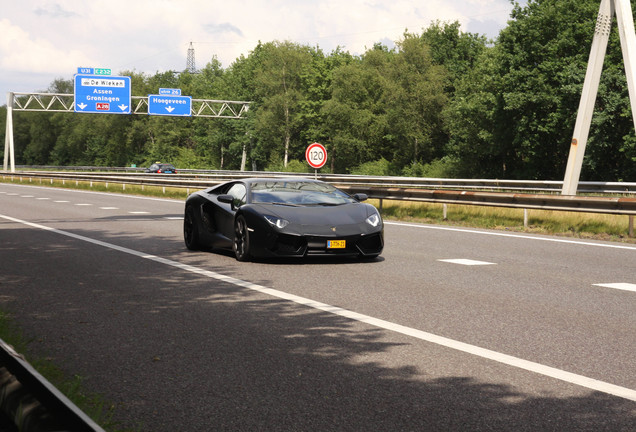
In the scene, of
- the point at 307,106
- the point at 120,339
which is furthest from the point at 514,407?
the point at 307,106

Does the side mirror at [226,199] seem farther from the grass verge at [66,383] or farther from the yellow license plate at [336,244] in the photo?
the grass verge at [66,383]

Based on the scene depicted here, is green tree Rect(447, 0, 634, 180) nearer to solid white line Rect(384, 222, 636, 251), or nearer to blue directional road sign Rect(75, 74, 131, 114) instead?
blue directional road sign Rect(75, 74, 131, 114)

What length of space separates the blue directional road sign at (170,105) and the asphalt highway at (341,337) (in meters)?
50.7

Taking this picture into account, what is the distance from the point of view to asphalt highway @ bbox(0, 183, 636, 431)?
4.41m

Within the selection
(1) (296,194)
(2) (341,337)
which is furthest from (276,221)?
(2) (341,337)

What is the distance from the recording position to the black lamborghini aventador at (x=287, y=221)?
11164mm

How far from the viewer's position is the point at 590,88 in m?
21.8

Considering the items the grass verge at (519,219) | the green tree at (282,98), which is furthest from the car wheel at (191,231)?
the green tree at (282,98)

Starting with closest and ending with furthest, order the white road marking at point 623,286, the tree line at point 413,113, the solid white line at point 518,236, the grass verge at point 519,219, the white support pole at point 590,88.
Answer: the white road marking at point 623,286, the solid white line at point 518,236, the grass verge at point 519,219, the white support pole at point 590,88, the tree line at point 413,113

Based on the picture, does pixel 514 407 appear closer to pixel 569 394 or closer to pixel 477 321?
pixel 569 394

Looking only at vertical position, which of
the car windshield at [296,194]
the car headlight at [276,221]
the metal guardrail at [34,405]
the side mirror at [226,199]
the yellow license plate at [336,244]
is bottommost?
the yellow license plate at [336,244]

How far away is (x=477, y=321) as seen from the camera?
7008 millimetres

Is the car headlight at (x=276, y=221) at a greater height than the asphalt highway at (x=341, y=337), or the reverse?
the car headlight at (x=276, y=221)

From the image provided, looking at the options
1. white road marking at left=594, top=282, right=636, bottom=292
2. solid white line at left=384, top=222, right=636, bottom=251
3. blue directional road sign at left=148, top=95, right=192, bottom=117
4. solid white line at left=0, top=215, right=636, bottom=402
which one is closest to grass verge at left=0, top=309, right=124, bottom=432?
solid white line at left=0, top=215, right=636, bottom=402
